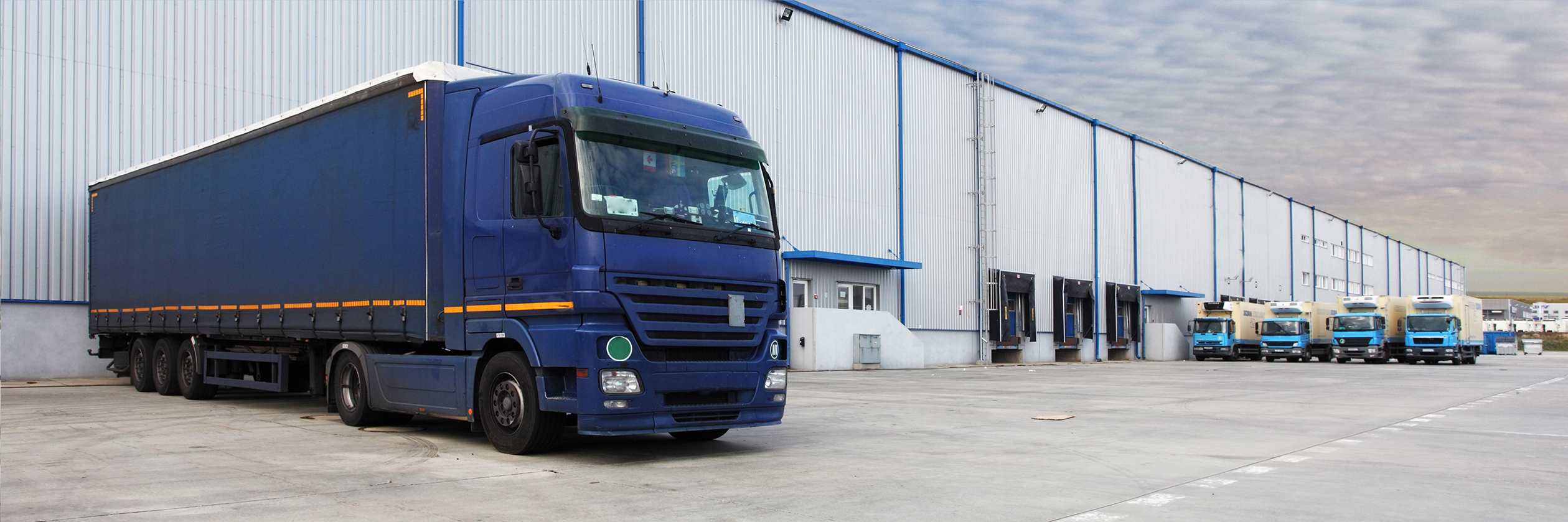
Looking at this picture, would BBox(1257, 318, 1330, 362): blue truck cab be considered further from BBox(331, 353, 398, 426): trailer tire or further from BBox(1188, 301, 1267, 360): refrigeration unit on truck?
BBox(331, 353, 398, 426): trailer tire

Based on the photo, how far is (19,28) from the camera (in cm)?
1812

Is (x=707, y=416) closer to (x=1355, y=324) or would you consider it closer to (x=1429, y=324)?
(x=1429, y=324)

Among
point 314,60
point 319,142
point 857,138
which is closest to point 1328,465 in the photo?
point 319,142

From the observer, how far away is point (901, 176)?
33.5 meters

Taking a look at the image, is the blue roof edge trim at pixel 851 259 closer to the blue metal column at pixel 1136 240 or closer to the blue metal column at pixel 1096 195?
the blue metal column at pixel 1096 195

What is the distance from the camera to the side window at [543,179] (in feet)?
26.8

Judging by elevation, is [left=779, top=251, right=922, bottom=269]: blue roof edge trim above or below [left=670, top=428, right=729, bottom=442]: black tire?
above

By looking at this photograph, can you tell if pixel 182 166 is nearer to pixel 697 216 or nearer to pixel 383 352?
pixel 383 352

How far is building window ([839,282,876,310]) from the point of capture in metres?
31.0

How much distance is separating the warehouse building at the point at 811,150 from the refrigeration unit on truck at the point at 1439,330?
10208 millimetres

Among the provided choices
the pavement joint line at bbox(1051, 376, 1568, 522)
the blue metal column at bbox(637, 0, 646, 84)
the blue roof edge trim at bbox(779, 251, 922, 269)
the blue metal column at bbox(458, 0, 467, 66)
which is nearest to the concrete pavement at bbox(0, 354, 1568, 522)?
the pavement joint line at bbox(1051, 376, 1568, 522)

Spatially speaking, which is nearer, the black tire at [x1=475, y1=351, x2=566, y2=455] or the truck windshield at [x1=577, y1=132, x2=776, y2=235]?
the truck windshield at [x1=577, y1=132, x2=776, y2=235]

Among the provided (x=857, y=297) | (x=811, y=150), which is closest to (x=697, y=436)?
(x=811, y=150)

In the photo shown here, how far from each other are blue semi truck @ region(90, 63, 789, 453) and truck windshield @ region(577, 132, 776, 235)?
2cm
